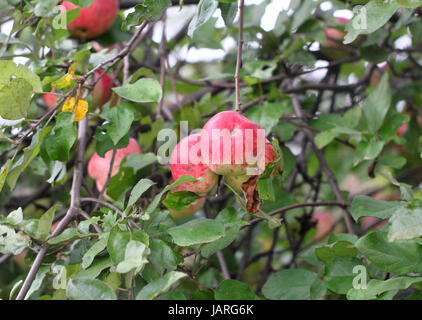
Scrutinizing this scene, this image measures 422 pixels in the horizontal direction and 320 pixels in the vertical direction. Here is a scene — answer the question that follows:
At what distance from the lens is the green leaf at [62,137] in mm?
807

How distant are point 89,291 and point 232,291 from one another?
0.27 m

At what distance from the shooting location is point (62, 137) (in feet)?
2.65

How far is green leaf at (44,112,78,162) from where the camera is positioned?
81 centimetres

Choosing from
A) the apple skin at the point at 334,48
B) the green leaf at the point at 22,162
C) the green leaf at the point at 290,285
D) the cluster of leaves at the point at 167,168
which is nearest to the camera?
the cluster of leaves at the point at 167,168

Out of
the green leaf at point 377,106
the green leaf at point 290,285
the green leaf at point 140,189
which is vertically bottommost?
the green leaf at point 290,285

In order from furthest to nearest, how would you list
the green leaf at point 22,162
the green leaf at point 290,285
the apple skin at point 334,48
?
the apple skin at point 334,48, the green leaf at point 290,285, the green leaf at point 22,162

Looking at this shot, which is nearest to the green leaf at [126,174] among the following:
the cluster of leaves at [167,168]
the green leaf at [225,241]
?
the cluster of leaves at [167,168]

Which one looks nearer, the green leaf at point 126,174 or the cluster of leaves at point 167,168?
the cluster of leaves at point 167,168

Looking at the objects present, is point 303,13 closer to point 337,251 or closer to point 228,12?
point 228,12

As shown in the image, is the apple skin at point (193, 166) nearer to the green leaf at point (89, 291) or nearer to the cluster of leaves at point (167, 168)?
the cluster of leaves at point (167, 168)

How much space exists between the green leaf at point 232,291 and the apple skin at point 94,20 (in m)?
0.76

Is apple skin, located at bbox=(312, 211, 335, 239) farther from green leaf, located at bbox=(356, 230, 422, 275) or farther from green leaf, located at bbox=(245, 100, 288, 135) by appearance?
green leaf, located at bbox=(356, 230, 422, 275)

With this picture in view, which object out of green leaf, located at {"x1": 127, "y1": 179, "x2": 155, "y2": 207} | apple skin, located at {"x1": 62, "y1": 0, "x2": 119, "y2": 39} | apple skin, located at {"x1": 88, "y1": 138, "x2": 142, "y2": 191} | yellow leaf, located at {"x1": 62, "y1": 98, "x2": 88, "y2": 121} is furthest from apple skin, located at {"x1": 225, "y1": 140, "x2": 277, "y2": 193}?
apple skin, located at {"x1": 62, "y1": 0, "x2": 119, "y2": 39}

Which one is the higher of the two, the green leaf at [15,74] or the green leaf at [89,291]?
the green leaf at [15,74]
